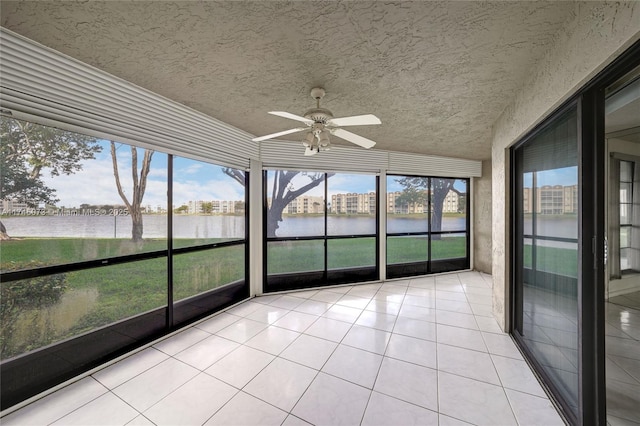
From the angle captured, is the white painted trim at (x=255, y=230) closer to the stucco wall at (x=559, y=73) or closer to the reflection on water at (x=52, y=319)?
the reflection on water at (x=52, y=319)

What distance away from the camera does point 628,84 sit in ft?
3.89

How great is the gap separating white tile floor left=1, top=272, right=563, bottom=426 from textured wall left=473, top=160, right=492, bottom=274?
249cm

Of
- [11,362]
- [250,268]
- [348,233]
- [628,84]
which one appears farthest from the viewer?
[348,233]

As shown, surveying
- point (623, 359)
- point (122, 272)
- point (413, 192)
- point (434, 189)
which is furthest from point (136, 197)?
point (434, 189)

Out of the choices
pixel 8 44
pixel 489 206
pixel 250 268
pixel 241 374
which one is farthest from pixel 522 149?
pixel 8 44

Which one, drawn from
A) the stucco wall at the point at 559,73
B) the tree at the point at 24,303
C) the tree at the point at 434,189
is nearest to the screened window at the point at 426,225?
the tree at the point at 434,189

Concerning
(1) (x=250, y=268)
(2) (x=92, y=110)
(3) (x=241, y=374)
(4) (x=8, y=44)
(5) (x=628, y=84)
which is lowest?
(3) (x=241, y=374)

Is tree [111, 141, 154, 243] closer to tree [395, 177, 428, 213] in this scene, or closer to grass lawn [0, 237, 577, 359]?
grass lawn [0, 237, 577, 359]

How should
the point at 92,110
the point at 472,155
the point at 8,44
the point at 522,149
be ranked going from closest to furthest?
the point at 8,44 → the point at 92,110 → the point at 522,149 → the point at 472,155

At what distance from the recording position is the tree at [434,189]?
5.00m

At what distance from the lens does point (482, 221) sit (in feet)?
16.9

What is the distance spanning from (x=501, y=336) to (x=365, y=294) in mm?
1815

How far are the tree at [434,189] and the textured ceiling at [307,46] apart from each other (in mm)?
2493

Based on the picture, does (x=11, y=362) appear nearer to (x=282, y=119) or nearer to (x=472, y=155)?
(x=282, y=119)
